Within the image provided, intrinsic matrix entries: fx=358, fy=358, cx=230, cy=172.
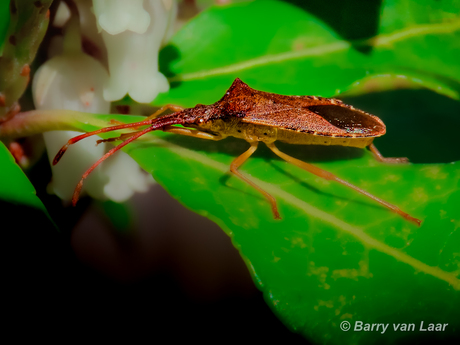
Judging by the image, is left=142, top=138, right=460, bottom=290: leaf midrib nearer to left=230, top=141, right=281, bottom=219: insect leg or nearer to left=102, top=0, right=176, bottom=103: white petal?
left=230, top=141, right=281, bottom=219: insect leg

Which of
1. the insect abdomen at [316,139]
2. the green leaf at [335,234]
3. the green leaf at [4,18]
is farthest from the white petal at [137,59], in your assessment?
the insect abdomen at [316,139]

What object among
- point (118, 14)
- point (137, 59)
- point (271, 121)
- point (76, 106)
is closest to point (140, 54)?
point (137, 59)

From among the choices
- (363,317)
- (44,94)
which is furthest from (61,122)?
(363,317)

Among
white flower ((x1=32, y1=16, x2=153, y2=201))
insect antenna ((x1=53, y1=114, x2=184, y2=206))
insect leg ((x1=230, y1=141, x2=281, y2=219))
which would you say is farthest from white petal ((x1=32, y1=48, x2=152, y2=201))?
insect leg ((x1=230, y1=141, x2=281, y2=219))

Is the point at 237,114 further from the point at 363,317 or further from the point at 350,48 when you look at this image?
the point at 363,317

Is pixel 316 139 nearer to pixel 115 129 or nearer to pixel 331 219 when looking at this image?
pixel 331 219
